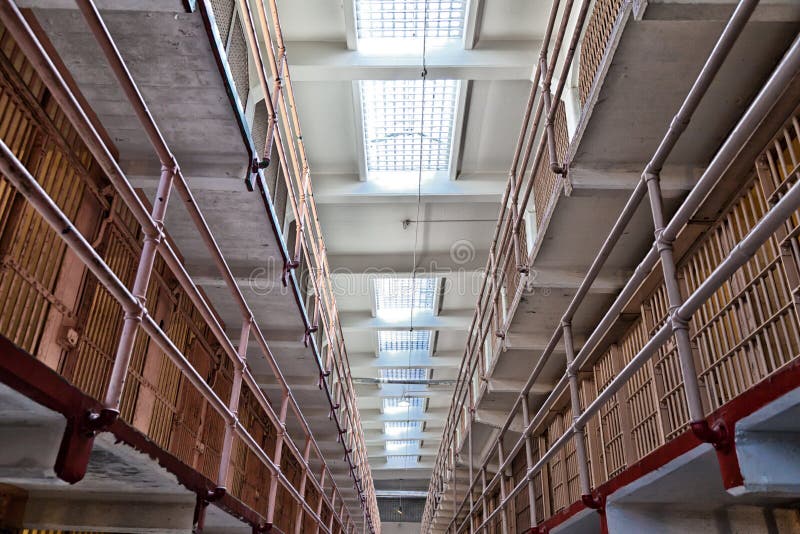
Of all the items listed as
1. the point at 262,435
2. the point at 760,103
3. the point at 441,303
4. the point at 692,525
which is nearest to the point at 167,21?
the point at 760,103

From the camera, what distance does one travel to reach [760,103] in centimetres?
229

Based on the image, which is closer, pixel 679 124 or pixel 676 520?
pixel 679 124

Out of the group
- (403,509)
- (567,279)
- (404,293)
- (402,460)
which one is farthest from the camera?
(403,509)

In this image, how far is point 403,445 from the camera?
25219 millimetres

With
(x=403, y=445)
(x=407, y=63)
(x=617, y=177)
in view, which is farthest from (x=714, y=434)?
(x=403, y=445)

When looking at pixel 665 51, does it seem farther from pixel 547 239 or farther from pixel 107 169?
pixel 107 169

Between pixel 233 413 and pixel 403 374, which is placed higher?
pixel 403 374

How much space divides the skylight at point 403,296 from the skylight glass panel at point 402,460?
1243cm

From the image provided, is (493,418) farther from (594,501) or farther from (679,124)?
(679,124)

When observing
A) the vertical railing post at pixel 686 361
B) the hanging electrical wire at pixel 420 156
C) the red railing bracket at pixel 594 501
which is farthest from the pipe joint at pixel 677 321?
the hanging electrical wire at pixel 420 156

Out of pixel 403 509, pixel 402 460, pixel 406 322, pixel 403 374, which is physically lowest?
pixel 403 509

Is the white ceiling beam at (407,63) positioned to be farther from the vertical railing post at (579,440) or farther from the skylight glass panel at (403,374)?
the skylight glass panel at (403,374)

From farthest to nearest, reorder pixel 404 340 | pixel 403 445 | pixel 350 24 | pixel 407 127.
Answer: pixel 403 445, pixel 404 340, pixel 407 127, pixel 350 24

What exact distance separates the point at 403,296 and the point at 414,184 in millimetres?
4097
